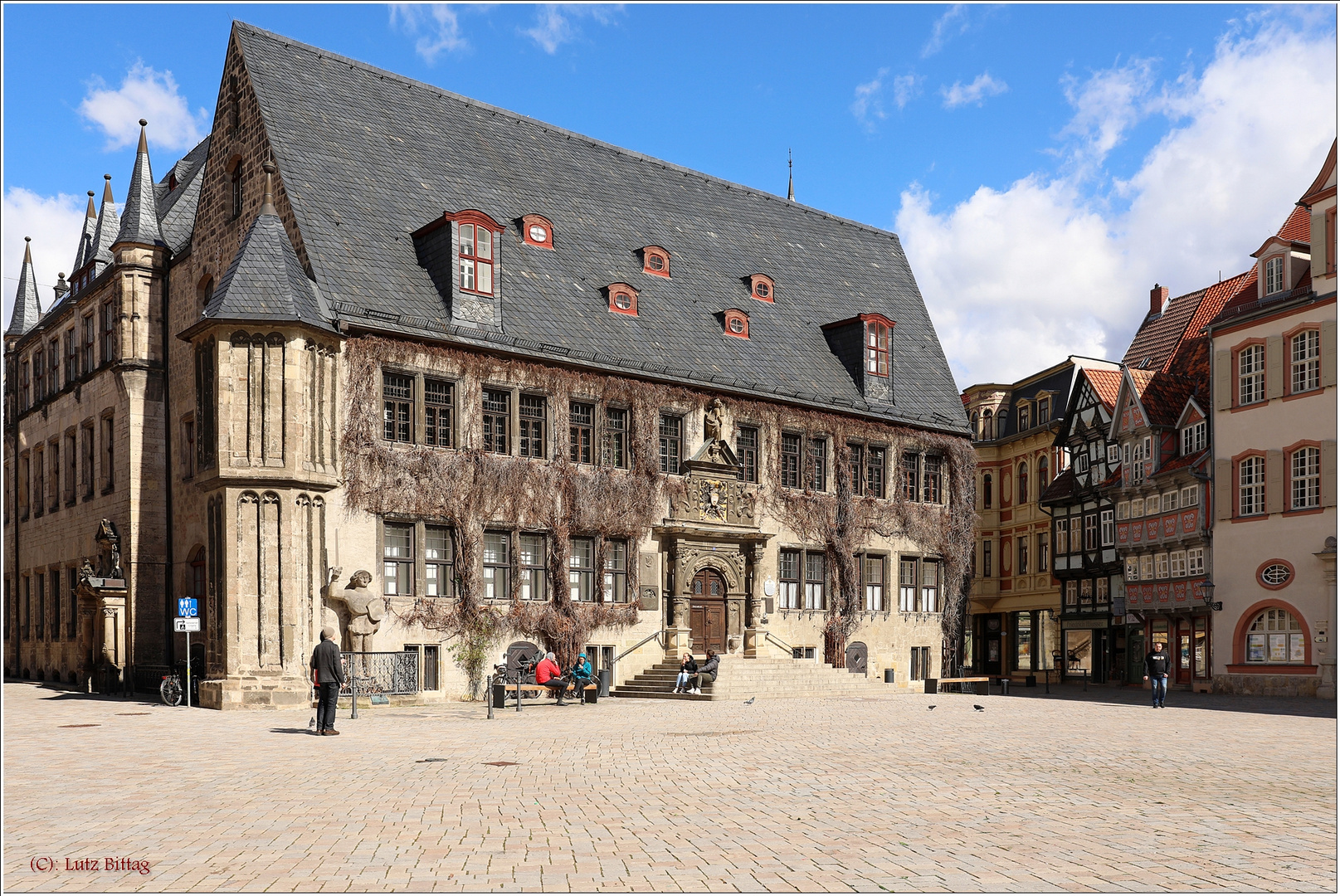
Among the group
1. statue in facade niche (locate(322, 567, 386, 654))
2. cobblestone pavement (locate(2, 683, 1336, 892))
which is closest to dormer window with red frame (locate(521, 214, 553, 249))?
statue in facade niche (locate(322, 567, 386, 654))

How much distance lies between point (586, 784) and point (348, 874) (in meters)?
5.13

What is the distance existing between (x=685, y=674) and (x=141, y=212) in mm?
18903

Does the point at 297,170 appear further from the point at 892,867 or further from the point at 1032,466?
the point at 1032,466

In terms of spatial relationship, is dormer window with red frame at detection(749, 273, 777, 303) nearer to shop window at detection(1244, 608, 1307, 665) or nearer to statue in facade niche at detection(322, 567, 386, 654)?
statue in facade niche at detection(322, 567, 386, 654)

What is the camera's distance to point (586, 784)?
1362 cm

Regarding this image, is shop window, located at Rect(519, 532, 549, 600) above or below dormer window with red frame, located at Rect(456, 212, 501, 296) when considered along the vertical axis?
below

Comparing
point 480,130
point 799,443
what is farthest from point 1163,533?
point 480,130

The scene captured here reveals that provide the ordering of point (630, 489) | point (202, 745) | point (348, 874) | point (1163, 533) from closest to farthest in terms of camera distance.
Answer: point (348, 874)
point (202, 745)
point (630, 489)
point (1163, 533)

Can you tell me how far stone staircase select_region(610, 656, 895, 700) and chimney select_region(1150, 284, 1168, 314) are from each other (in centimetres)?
2670

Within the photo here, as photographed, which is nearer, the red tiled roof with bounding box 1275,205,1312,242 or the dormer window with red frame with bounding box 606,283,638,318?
the dormer window with red frame with bounding box 606,283,638,318

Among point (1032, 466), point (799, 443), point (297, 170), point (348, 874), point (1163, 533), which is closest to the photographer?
point (348, 874)

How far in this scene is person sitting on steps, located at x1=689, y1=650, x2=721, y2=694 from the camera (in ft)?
105

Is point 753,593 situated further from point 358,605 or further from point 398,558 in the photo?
point 358,605

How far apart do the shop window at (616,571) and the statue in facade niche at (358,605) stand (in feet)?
22.0
